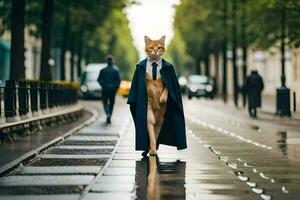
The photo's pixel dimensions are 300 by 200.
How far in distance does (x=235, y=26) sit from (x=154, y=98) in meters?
33.1

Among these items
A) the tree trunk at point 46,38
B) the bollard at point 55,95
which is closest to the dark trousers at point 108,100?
the bollard at point 55,95

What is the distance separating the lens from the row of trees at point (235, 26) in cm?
3039

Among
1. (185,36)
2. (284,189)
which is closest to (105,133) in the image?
(284,189)

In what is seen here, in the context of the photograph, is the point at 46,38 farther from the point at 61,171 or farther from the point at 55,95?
the point at 61,171

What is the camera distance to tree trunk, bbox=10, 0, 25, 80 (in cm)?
2417

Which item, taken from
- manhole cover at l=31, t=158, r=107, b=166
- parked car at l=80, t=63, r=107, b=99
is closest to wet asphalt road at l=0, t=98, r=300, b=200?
manhole cover at l=31, t=158, r=107, b=166

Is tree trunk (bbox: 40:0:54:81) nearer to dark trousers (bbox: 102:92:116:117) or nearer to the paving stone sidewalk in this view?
dark trousers (bbox: 102:92:116:117)

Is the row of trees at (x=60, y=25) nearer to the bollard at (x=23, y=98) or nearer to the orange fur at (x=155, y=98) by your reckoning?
the bollard at (x=23, y=98)

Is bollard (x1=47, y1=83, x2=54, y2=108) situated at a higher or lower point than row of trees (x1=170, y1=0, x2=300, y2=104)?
lower

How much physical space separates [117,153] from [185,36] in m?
60.2

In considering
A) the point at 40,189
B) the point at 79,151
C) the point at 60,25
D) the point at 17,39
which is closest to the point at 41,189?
the point at 40,189

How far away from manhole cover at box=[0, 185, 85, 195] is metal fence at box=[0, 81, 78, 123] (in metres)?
7.42

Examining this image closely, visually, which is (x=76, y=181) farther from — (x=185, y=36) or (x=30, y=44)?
(x=185, y=36)

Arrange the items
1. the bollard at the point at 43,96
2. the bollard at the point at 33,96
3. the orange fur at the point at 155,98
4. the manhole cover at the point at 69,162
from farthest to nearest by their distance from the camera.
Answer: the bollard at the point at 43,96, the bollard at the point at 33,96, the orange fur at the point at 155,98, the manhole cover at the point at 69,162
